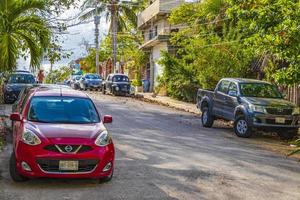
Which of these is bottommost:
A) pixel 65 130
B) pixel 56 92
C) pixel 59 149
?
pixel 59 149

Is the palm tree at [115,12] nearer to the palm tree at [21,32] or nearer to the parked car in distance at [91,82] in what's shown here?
the parked car in distance at [91,82]

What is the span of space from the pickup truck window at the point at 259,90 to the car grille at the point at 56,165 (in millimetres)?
9737

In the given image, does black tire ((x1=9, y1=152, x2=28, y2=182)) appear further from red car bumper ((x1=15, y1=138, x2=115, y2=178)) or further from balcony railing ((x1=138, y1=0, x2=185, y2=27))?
balcony railing ((x1=138, y1=0, x2=185, y2=27))

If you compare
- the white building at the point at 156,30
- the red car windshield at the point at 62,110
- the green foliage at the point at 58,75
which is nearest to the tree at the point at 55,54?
the red car windshield at the point at 62,110

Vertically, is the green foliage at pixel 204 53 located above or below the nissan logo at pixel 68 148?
above

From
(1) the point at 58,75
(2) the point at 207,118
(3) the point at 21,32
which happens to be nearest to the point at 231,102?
(2) the point at 207,118

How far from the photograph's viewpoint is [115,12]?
5319cm

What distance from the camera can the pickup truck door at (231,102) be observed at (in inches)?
693

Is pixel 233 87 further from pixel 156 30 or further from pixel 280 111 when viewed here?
pixel 156 30

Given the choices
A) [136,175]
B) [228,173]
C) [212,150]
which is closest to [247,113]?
[212,150]

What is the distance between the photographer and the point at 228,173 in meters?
10.4

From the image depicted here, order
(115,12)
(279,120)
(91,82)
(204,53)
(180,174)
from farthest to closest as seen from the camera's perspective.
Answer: (115,12) < (91,82) < (204,53) < (279,120) < (180,174)

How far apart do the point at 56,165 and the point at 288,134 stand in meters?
10.3

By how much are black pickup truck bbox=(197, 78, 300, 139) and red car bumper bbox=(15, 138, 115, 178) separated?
28.1 feet
